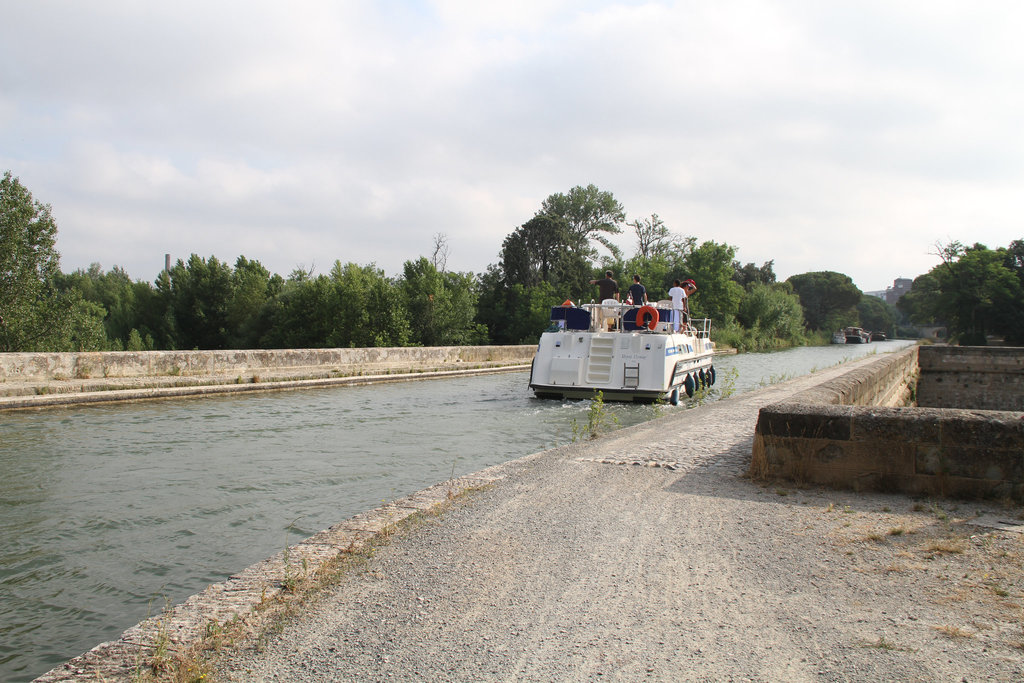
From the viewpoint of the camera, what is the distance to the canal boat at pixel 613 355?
16547 millimetres

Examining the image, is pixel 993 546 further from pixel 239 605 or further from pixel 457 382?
pixel 457 382

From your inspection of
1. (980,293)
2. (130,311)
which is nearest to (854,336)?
(980,293)

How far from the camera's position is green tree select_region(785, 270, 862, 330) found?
11344 centimetres

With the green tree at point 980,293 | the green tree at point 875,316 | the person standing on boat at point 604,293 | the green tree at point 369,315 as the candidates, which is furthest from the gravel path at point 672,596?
the green tree at point 875,316

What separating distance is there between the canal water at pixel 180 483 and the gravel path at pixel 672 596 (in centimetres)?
148

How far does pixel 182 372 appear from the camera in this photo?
57.3 ft

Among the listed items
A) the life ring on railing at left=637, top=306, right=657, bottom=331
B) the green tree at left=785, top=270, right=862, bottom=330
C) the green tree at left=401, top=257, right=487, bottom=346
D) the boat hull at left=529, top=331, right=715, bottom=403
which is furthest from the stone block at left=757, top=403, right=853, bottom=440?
the green tree at left=785, top=270, right=862, bottom=330

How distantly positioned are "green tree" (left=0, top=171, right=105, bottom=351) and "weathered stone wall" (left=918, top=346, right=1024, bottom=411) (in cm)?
3059

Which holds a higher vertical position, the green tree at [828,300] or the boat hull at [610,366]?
the green tree at [828,300]

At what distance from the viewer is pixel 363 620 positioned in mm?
3408

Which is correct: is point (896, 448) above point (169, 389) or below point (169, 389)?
above

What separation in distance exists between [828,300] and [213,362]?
114806 mm

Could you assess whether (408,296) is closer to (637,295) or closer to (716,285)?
(637,295)

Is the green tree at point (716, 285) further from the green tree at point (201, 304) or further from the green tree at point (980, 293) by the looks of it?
the green tree at point (201, 304)
